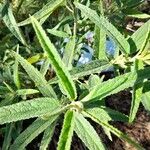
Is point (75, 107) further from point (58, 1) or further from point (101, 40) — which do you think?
point (58, 1)

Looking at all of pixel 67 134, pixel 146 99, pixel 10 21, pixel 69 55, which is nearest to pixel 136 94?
pixel 146 99

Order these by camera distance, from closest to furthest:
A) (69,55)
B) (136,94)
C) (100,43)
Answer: (136,94) < (100,43) < (69,55)

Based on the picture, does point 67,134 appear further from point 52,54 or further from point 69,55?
Result: point 69,55

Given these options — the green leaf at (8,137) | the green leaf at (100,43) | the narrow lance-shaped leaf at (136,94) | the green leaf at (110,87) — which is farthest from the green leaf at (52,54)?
the green leaf at (8,137)

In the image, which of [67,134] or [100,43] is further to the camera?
[100,43]

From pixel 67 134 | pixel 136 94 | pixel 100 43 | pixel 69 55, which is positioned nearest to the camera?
pixel 67 134

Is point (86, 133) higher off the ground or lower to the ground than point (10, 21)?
lower

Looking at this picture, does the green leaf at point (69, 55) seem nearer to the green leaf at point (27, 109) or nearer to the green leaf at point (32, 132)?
the green leaf at point (32, 132)
